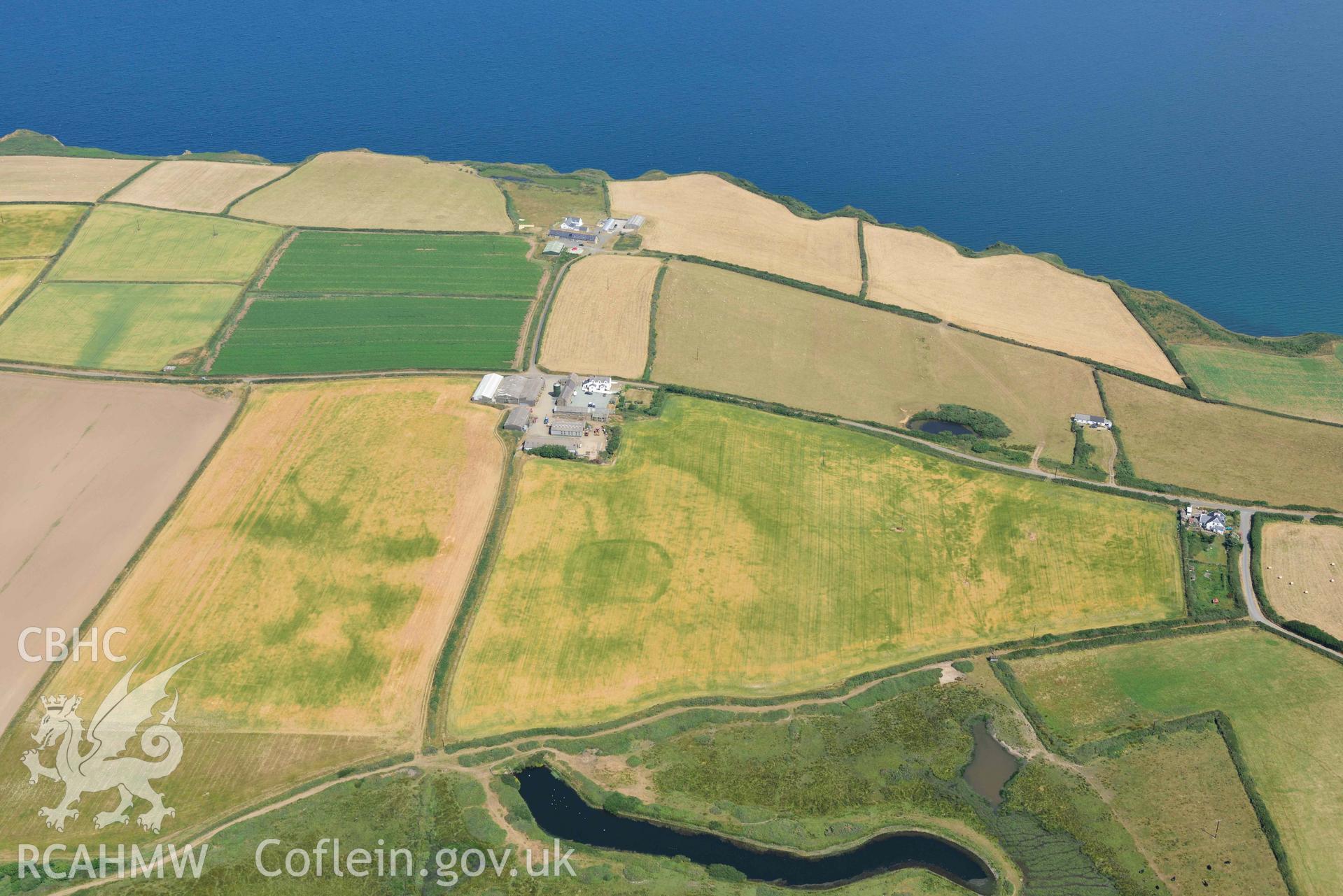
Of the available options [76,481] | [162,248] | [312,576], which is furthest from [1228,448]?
[162,248]

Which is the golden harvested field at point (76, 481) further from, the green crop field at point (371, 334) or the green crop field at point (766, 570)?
the green crop field at point (766, 570)

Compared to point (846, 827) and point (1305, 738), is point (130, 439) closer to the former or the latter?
point (846, 827)

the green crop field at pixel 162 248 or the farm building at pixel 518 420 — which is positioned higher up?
the green crop field at pixel 162 248

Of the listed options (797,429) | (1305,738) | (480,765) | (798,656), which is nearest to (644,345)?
(797,429)

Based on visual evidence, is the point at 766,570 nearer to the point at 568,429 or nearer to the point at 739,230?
the point at 568,429

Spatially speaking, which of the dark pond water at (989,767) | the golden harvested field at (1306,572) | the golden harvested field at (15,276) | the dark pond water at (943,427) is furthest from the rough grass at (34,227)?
the golden harvested field at (1306,572)

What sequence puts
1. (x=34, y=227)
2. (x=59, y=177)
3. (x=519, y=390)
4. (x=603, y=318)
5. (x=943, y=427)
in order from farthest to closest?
(x=59, y=177) → (x=34, y=227) → (x=603, y=318) → (x=943, y=427) → (x=519, y=390)
